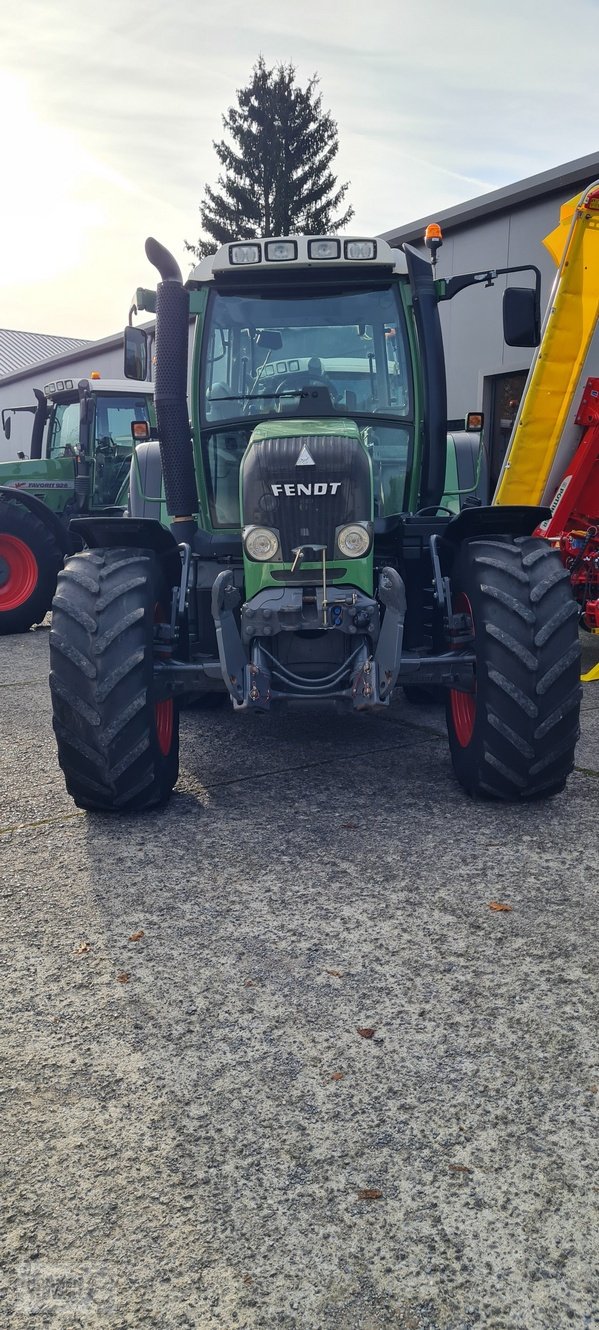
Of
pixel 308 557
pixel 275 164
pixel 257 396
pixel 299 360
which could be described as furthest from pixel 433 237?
pixel 275 164

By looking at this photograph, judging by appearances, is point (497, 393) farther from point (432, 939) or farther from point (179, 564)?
point (432, 939)

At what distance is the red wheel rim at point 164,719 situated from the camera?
4402mm

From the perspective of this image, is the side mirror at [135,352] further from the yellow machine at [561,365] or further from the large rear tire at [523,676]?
the yellow machine at [561,365]

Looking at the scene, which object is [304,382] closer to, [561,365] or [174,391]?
[174,391]

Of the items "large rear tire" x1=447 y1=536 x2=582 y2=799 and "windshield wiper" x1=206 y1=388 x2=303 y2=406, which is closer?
"large rear tire" x1=447 y1=536 x2=582 y2=799

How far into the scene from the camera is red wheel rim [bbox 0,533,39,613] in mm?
9953

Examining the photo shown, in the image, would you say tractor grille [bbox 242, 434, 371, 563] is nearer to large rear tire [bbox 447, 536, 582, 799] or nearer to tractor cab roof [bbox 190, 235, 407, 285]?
large rear tire [bbox 447, 536, 582, 799]

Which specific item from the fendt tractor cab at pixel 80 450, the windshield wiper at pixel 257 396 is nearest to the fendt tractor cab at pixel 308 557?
the windshield wiper at pixel 257 396

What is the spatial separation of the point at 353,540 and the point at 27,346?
157 ft

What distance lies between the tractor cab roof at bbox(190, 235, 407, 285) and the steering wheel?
467mm

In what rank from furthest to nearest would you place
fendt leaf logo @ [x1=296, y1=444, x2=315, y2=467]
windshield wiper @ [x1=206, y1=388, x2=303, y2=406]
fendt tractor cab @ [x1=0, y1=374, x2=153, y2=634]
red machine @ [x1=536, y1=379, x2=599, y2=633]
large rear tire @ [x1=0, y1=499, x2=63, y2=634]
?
Result: fendt tractor cab @ [x1=0, y1=374, x2=153, y2=634]
large rear tire @ [x1=0, y1=499, x2=63, y2=634]
red machine @ [x1=536, y1=379, x2=599, y2=633]
windshield wiper @ [x1=206, y1=388, x2=303, y2=406]
fendt leaf logo @ [x1=296, y1=444, x2=315, y2=467]

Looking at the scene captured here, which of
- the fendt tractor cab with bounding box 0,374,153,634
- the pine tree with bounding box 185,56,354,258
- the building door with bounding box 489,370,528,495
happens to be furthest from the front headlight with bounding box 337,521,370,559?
the pine tree with bounding box 185,56,354,258

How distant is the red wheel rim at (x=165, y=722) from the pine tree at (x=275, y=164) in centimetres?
3447

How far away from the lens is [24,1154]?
218 cm
